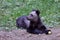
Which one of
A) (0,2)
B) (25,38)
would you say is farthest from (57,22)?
(0,2)

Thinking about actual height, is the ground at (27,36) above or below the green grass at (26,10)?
above

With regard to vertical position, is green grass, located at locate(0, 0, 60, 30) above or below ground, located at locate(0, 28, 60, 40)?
below

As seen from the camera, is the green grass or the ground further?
the green grass

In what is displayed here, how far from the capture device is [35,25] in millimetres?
8055

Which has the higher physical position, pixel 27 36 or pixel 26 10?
pixel 27 36

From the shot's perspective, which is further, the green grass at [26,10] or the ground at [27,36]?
the green grass at [26,10]

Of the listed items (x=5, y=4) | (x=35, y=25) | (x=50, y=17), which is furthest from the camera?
(x=5, y=4)

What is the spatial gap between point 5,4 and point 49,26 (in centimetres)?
394

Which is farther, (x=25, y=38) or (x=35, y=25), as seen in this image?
(x=35, y=25)

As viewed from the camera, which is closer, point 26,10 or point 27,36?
point 27,36

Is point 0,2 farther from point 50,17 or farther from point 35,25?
point 35,25

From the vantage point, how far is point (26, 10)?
11719 mm

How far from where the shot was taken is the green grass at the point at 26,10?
1001 centimetres

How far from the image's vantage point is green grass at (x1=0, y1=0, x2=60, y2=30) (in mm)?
10009
